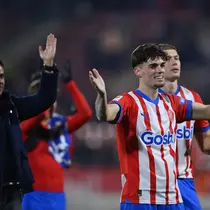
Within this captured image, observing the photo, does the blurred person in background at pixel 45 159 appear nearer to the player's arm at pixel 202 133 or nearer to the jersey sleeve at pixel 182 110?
the player's arm at pixel 202 133

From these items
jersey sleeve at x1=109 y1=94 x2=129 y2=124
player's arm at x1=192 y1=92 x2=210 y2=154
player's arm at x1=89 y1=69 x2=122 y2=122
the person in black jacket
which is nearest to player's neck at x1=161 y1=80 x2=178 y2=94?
player's arm at x1=192 y1=92 x2=210 y2=154

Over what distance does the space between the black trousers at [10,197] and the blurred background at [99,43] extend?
29.0ft

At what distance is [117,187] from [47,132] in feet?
22.7

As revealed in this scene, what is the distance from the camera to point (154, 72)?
5391mm

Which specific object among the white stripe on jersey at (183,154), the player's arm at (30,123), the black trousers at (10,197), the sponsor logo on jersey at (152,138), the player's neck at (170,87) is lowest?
the black trousers at (10,197)

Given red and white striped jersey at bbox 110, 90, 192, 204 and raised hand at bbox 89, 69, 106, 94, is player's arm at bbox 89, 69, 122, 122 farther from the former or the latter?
red and white striped jersey at bbox 110, 90, 192, 204

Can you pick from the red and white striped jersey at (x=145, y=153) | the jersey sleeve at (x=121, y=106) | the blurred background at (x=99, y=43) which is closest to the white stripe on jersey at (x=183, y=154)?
the red and white striped jersey at (x=145, y=153)

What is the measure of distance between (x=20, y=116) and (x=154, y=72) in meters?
0.96

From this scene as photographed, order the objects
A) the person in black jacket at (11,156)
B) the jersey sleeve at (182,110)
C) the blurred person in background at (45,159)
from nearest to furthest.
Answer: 1. the person in black jacket at (11,156)
2. the jersey sleeve at (182,110)
3. the blurred person in background at (45,159)

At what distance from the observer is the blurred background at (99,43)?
1495 cm

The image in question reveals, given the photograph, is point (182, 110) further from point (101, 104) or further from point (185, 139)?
point (101, 104)

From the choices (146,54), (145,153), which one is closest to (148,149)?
(145,153)

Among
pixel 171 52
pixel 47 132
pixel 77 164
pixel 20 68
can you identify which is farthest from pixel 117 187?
pixel 171 52

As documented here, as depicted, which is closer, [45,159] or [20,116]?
[20,116]
